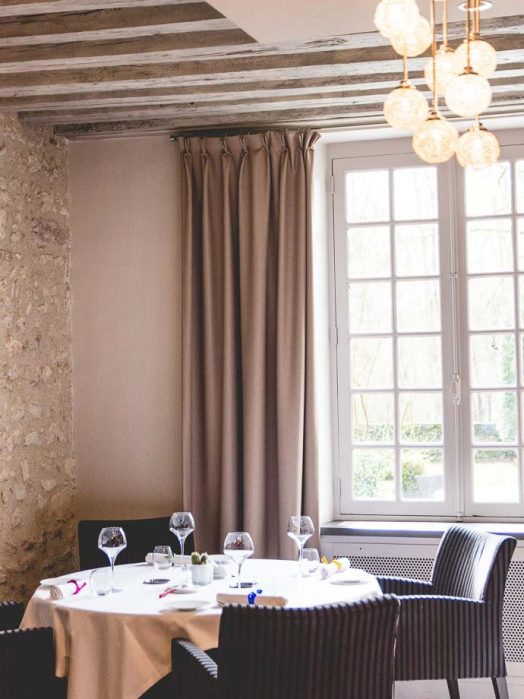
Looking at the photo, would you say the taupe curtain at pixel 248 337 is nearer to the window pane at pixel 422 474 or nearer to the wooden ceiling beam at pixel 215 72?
the window pane at pixel 422 474

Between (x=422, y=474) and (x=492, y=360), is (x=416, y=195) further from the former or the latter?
(x=422, y=474)

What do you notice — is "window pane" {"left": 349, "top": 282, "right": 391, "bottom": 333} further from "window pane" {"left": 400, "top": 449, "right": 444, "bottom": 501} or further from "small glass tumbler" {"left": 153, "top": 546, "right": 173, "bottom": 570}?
"small glass tumbler" {"left": 153, "top": 546, "right": 173, "bottom": 570}

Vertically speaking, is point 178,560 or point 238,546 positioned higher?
point 238,546

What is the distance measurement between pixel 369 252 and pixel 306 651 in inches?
114

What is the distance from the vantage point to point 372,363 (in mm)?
5309

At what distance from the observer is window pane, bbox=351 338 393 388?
529cm

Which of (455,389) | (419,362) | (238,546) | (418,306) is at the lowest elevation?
(238,546)

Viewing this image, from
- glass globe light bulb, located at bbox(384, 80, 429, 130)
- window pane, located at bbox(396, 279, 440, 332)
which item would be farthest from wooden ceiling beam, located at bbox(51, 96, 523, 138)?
glass globe light bulb, located at bbox(384, 80, 429, 130)

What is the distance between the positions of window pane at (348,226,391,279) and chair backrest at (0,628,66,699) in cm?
273

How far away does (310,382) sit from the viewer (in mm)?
4926

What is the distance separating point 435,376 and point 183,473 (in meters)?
1.43

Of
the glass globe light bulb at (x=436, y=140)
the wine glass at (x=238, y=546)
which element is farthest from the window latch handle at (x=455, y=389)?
the glass globe light bulb at (x=436, y=140)

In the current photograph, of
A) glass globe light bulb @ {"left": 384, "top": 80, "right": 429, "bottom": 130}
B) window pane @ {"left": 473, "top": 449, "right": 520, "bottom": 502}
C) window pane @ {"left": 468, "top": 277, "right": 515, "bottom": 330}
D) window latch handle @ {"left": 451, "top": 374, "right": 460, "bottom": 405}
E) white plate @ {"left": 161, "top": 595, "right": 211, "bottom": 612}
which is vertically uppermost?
glass globe light bulb @ {"left": 384, "top": 80, "right": 429, "bottom": 130}

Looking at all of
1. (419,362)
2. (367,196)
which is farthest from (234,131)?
(419,362)
